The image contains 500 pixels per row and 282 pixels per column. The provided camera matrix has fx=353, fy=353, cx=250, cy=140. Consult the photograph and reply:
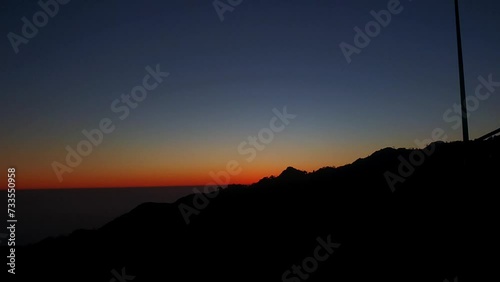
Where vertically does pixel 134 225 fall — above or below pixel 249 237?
above

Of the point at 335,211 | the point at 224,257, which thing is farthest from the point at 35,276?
the point at 335,211


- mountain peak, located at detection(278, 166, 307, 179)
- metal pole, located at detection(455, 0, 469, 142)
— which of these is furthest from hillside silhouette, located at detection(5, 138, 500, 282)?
mountain peak, located at detection(278, 166, 307, 179)

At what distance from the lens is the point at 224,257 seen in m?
23.3

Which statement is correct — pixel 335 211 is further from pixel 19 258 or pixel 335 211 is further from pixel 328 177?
pixel 19 258

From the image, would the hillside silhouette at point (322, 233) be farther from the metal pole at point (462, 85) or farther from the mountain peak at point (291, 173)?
the mountain peak at point (291, 173)

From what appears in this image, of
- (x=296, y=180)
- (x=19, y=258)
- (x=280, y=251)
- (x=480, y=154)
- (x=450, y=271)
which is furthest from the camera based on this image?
(x=296, y=180)

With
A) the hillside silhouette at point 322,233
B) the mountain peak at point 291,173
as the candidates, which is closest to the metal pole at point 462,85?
the hillside silhouette at point 322,233

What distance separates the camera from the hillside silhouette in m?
13.4

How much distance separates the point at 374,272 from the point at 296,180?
71.6ft

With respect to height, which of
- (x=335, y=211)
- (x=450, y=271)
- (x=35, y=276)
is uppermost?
(x=35, y=276)

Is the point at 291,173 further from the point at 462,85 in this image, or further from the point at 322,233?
the point at 462,85

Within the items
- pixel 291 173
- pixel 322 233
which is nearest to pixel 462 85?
pixel 322 233

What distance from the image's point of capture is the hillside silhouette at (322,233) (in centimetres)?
1335

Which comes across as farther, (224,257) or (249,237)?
(249,237)
